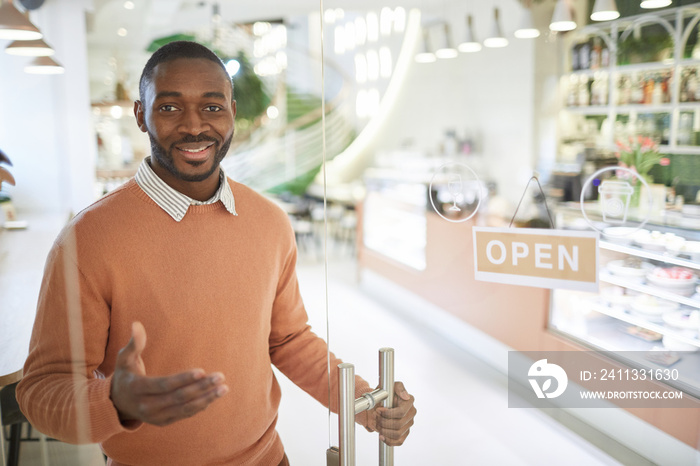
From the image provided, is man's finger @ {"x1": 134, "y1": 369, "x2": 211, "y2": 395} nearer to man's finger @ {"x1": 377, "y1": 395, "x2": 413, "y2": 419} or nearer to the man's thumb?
the man's thumb

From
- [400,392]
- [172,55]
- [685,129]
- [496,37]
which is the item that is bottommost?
[400,392]

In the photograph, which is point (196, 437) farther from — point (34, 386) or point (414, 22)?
point (414, 22)

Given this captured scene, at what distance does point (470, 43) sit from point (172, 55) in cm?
80

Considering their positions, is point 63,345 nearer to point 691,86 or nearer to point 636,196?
point 636,196

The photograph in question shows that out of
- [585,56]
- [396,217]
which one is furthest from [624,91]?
[396,217]

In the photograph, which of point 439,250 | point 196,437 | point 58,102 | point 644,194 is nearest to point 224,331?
point 196,437

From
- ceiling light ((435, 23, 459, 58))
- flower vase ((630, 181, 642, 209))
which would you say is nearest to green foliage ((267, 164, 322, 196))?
ceiling light ((435, 23, 459, 58))

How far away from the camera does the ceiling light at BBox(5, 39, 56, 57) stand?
2.62 ft

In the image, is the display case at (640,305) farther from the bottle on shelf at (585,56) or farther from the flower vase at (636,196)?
the bottle on shelf at (585,56)

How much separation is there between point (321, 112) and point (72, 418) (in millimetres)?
730

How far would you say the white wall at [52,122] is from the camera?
0.81 m

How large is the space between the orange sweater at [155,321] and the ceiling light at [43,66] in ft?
0.64

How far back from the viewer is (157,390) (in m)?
0.69

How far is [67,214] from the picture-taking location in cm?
84
